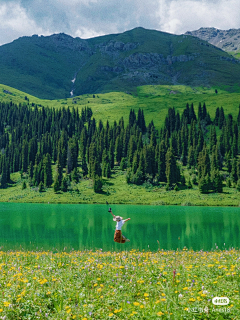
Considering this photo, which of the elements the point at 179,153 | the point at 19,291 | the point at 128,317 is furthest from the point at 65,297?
the point at 179,153

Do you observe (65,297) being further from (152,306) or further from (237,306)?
(237,306)

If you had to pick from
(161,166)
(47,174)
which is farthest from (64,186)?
(161,166)

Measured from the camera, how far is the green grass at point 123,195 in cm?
12262

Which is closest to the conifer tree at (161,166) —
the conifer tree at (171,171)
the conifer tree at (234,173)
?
the conifer tree at (171,171)

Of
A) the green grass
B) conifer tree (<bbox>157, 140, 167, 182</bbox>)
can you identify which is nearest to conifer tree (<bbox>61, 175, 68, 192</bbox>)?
the green grass

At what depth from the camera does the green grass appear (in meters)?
123

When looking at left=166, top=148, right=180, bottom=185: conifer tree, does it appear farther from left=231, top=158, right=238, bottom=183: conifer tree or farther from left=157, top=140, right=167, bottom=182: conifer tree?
left=231, top=158, right=238, bottom=183: conifer tree

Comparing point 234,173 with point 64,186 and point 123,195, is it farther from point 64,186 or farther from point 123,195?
point 64,186

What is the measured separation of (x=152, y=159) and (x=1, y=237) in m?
128

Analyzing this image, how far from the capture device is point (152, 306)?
27.1 feet

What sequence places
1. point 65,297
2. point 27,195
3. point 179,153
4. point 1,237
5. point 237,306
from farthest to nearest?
1. point 179,153
2. point 27,195
3. point 1,237
4. point 65,297
5. point 237,306

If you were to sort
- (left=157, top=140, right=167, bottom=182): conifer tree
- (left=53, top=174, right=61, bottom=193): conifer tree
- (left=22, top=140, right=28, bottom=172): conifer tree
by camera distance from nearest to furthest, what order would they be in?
1. (left=53, top=174, right=61, bottom=193): conifer tree
2. (left=157, top=140, right=167, bottom=182): conifer tree
3. (left=22, top=140, right=28, bottom=172): conifer tree

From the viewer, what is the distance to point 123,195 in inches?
5236

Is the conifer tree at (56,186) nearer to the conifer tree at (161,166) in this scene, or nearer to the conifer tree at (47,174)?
the conifer tree at (47,174)
